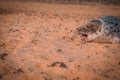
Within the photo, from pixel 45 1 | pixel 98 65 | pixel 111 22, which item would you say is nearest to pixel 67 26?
Answer: pixel 111 22

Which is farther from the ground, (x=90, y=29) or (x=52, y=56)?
(x=90, y=29)

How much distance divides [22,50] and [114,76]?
7.81 ft

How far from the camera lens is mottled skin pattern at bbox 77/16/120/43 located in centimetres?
543

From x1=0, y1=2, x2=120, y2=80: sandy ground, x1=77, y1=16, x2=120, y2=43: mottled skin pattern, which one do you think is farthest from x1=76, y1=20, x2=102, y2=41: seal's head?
x1=0, y1=2, x2=120, y2=80: sandy ground

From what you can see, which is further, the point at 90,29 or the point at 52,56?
the point at 90,29

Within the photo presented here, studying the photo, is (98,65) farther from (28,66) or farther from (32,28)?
(32,28)

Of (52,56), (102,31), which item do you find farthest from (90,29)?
(52,56)

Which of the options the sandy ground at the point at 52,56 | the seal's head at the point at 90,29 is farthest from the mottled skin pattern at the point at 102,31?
the sandy ground at the point at 52,56

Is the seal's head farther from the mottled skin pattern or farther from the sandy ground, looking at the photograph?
the sandy ground

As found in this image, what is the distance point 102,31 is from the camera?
18.0ft

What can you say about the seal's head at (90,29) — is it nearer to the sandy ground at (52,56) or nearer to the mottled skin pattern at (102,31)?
the mottled skin pattern at (102,31)

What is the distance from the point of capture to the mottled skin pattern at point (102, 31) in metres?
5.43

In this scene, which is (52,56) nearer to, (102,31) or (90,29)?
(90,29)

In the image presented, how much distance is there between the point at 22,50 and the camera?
473 cm
